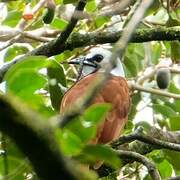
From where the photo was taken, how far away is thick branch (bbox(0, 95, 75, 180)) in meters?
0.46

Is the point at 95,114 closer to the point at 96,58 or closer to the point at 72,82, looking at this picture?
the point at 72,82

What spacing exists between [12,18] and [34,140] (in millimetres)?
2691

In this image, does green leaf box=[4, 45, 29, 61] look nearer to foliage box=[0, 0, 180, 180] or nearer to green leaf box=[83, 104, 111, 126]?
foliage box=[0, 0, 180, 180]

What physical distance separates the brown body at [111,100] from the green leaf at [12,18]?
1.67 ft

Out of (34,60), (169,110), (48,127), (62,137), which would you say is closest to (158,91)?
(169,110)

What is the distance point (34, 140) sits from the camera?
1.51 ft

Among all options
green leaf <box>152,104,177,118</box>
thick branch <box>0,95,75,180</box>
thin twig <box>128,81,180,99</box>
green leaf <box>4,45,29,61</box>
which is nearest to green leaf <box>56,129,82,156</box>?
thick branch <box>0,95,75,180</box>

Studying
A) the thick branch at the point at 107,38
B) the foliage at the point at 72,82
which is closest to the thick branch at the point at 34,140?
the foliage at the point at 72,82

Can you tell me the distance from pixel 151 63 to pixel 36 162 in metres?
3.33

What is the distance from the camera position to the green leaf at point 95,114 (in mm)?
751

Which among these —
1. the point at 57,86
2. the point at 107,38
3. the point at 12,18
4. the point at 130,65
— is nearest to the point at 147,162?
the point at 107,38

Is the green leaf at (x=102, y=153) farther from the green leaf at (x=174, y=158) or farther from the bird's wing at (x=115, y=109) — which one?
the bird's wing at (x=115, y=109)

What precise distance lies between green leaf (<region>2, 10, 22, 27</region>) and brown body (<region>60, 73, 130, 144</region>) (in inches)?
20.0

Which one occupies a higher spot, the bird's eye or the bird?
the bird
